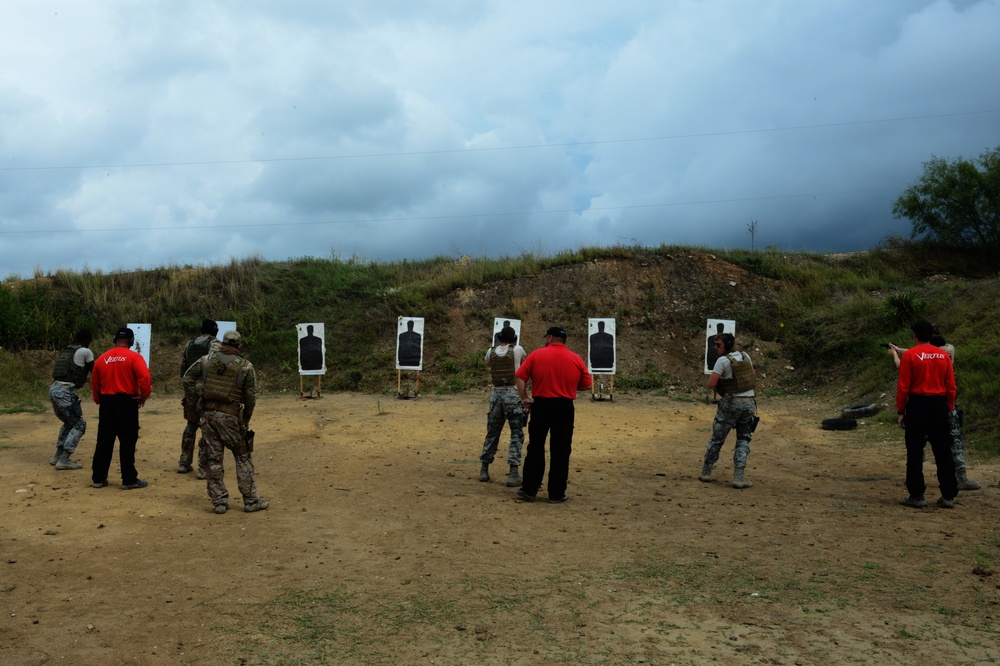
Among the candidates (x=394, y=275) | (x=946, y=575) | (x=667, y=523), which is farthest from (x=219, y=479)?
(x=394, y=275)

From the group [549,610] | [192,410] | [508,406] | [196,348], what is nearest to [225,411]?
[192,410]

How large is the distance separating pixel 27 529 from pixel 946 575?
7568mm

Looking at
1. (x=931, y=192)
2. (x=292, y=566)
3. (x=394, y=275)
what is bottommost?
(x=292, y=566)

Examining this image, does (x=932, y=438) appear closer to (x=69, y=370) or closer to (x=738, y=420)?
(x=738, y=420)

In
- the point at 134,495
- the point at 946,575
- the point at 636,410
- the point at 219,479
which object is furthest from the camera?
the point at 636,410

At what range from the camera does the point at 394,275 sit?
27.2 m

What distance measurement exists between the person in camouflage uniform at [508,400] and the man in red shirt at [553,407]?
742mm

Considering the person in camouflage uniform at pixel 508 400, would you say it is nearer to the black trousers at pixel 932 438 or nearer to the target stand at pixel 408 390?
the black trousers at pixel 932 438

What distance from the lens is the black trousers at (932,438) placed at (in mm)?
8094

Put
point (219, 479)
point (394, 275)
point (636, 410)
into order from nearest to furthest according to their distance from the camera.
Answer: point (219, 479) < point (636, 410) < point (394, 275)

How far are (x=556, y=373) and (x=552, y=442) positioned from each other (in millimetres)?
741

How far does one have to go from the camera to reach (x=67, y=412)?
10094 millimetres

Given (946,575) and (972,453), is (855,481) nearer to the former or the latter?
(972,453)

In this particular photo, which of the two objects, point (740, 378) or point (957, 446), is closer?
point (957, 446)
